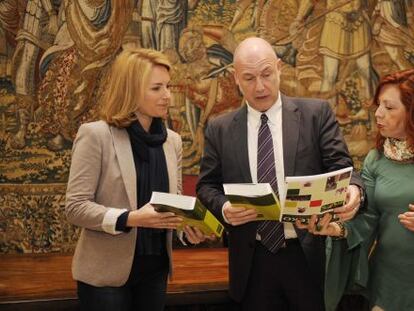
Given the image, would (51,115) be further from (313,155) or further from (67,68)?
(313,155)

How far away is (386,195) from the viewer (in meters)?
2.71

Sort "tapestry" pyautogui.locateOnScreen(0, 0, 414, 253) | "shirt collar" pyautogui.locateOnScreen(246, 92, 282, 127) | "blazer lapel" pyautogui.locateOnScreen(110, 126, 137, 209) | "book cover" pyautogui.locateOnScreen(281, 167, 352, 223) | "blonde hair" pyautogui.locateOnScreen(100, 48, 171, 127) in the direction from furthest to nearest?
1. "tapestry" pyautogui.locateOnScreen(0, 0, 414, 253)
2. "shirt collar" pyautogui.locateOnScreen(246, 92, 282, 127)
3. "blonde hair" pyautogui.locateOnScreen(100, 48, 171, 127)
4. "blazer lapel" pyautogui.locateOnScreen(110, 126, 137, 209)
5. "book cover" pyautogui.locateOnScreen(281, 167, 352, 223)

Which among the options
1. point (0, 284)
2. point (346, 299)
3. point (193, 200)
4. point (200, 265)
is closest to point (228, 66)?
point (200, 265)

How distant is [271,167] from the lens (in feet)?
9.17

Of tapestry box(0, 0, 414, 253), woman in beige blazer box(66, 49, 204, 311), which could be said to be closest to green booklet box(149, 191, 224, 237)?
woman in beige blazer box(66, 49, 204, 311)

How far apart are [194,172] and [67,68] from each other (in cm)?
172

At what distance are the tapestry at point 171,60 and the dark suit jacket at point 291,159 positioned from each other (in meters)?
2.62

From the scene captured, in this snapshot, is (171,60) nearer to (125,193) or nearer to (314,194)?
(125,193)

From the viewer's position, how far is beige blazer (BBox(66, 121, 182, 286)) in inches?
99.7

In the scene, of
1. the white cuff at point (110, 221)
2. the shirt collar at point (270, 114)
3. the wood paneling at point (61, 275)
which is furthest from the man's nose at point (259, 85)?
the wood paneling at point (61, 275)

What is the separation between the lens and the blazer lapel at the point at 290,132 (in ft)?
9.10

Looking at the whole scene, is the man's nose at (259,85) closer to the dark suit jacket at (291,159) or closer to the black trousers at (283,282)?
the dark suit jacket at (291,159)

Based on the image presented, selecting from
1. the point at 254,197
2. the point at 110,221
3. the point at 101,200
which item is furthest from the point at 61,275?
the point at 254,197

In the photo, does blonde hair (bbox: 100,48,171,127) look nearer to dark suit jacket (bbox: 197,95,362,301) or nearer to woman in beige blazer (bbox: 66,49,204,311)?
woman in beige blazer (bbox: 66,49,204,311)
